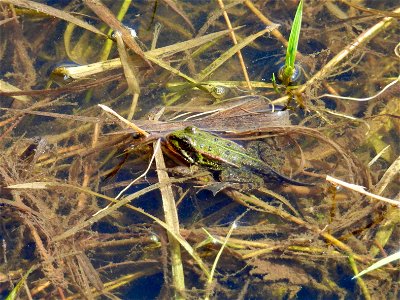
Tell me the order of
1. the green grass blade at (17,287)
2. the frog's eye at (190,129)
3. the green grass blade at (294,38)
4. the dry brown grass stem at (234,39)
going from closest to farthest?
the green grass blade at (17,287) → the green grass blade at (294,38) → the frog's eye at (190,129) → the dry brown grass stem at (234,39)

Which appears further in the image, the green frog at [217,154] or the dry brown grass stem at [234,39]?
the dry brown grass stem at [234,39]

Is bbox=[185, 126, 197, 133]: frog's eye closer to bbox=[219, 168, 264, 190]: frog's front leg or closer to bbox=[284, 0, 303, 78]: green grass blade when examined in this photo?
bbox=[219, 168, 264, 190]: frog's front leg

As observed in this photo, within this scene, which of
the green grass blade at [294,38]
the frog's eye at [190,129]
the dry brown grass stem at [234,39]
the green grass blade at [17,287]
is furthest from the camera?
the dry brown grass stem at [234,39]

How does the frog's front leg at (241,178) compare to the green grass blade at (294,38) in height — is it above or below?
below

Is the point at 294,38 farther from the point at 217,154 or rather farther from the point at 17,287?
the point at 17,287

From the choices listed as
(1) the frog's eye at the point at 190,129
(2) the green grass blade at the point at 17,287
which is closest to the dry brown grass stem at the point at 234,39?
(1) the frog's eye at the point at 190,129

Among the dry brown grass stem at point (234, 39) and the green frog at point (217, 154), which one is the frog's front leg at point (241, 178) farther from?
the dry brown grass stem at point (234, 39)

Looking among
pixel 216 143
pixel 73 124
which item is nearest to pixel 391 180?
pixel 216 143
